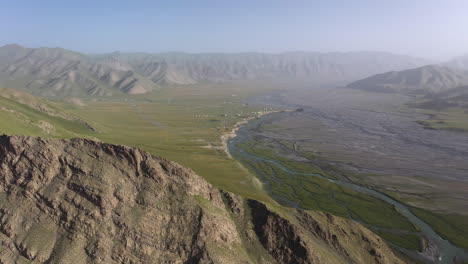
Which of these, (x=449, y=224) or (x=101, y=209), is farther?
(x=449, y=224)

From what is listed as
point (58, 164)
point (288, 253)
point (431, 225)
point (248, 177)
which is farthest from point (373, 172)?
point (58, 164)

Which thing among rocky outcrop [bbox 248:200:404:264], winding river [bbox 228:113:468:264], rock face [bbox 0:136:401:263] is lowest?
winding river [bbox 228:113:468:264]

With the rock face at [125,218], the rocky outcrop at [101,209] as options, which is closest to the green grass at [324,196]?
the rock face at [125,218]

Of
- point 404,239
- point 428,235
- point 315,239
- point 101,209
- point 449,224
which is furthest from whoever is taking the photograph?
point 449,224

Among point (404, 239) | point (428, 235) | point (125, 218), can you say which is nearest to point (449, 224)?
point (428, 235)

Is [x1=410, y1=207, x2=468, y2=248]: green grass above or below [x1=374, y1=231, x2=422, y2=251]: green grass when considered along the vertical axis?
above

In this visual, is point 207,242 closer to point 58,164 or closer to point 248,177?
point 58,164

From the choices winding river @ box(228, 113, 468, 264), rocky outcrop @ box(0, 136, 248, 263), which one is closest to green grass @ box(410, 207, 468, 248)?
winding river @ box(228, 113, 468, 264)

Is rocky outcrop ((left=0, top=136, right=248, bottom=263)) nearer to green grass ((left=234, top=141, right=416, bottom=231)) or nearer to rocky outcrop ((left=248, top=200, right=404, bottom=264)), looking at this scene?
rocky outcrop ((left=248, top=200, right=404, bottom=264))

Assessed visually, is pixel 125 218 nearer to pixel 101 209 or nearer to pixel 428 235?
pixel 101 209
